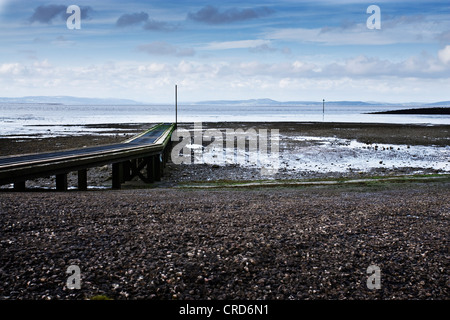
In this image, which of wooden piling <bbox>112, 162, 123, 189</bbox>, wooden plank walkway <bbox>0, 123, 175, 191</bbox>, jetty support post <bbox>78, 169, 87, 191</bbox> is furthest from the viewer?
wooden piling <bbox>112, 162, 123, 189</bbox>

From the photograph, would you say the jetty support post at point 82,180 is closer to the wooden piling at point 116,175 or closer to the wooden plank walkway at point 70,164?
the wooden plank walkway at point 70,164

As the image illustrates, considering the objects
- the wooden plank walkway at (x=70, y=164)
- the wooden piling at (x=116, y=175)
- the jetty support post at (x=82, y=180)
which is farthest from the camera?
the wooden piling at (x=116, y=175)

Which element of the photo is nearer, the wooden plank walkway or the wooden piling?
the wooden plank walkway

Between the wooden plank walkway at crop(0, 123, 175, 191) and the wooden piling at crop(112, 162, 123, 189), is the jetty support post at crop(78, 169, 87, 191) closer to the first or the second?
the wooden plank walkway at crop(0, 123, 175, 191)

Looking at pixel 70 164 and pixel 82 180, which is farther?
pixel 82 180

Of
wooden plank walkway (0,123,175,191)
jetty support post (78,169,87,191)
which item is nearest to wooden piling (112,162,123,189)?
wooden plank walkway (0,123,175,191)

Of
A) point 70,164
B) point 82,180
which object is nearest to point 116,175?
point 82,180

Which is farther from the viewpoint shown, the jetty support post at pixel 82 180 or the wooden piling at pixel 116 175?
the wooden piling at pixel 116 175

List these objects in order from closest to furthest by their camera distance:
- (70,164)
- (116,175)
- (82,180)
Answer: (70,164)
(82,180)
(116,175)

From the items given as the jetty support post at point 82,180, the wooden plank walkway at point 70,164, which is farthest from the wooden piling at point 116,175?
the jetty support post at point 82,180

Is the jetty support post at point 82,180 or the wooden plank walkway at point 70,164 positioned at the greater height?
the wooden plank walkway at point 70,164

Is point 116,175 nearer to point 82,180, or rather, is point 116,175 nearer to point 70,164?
point 82,180

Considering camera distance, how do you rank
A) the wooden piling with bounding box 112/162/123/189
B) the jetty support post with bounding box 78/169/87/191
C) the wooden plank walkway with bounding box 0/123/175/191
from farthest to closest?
1. the wooden piling with bounding box 112/162/123/189
2. the jetty support post with bounding box 78/169/87/191
3. the wooden plank walkway with bounding box 0/123/175/191
